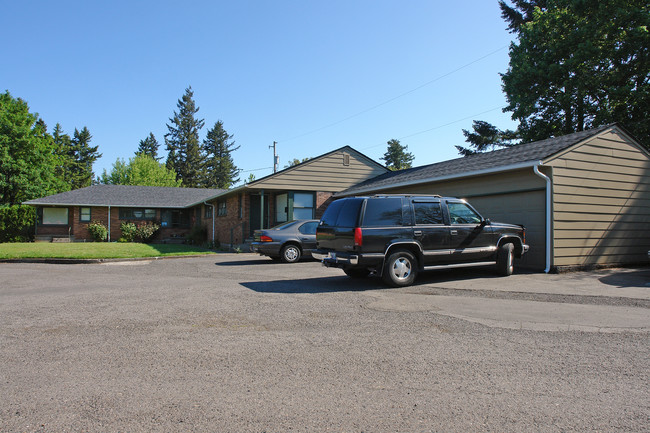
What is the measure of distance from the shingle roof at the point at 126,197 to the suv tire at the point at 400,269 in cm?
2209

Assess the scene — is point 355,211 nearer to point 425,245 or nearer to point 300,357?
point 425,245

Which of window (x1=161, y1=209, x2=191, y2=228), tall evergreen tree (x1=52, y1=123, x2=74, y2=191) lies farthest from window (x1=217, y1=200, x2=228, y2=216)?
tall evergreen tree (x1=52, y1=123, x2=74, y2=191)

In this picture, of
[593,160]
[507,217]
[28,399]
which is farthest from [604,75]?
[28,399]

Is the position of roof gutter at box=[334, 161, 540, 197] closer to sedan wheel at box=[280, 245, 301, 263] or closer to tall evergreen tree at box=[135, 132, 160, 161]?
sedan wheel at box=[280, 245, 301, 263]

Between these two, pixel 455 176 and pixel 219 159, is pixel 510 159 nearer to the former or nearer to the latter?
pixel 455 176

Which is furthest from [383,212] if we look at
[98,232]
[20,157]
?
[20,157]

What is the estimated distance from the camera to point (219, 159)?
237 ft

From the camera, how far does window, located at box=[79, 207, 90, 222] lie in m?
30.5

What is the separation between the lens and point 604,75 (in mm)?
22938

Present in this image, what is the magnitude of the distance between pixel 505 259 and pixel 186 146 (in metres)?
64.1

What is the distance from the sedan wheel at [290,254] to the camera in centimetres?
1381

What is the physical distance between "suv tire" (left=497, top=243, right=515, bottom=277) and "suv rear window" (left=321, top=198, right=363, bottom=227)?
389cm

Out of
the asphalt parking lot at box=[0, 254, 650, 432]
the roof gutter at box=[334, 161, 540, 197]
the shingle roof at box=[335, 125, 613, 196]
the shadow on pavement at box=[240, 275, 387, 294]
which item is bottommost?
the asphalt parking lot at box=[0, 254, 650, 432]

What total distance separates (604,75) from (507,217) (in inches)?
660
